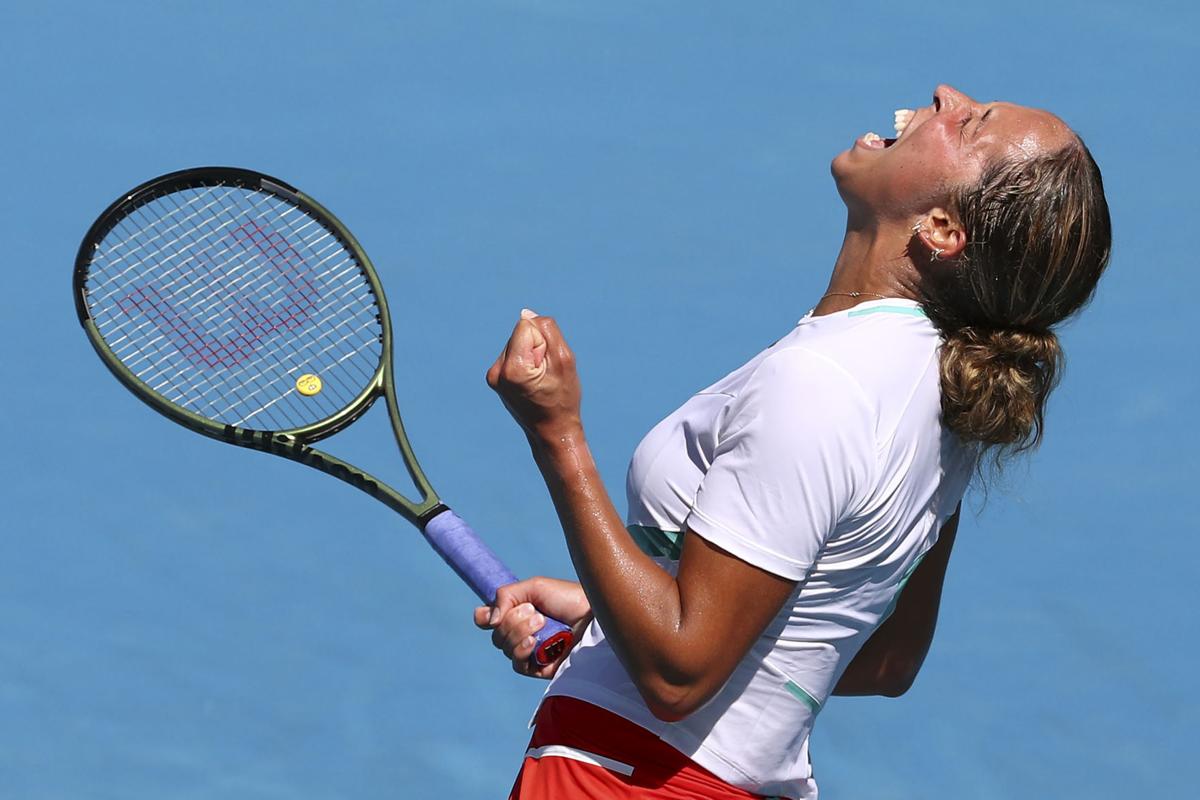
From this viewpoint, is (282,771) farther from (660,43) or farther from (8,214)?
(660,43)

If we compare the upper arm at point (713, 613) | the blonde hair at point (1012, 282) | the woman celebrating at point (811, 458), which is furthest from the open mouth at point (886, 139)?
the upper arm at point (713, 613)

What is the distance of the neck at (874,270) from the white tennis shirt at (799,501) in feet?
0.08

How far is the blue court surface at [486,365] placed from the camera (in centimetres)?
304

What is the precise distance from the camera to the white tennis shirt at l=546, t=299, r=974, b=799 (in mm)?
1136

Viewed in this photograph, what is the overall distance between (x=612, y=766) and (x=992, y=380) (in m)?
0.39

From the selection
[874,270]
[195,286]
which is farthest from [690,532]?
[195,286]

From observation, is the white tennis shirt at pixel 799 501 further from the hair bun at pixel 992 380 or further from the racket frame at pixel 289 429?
the racket frame at pixel 289 429

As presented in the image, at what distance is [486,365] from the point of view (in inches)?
142

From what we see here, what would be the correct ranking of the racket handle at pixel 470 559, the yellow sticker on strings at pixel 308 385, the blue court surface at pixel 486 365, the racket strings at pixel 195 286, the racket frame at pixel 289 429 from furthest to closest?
1. the blue court surface at pixel 486 365
2. the racket strings at pixel 195 286
3. the yellow sticker on strings at pixel 308 385
4. the racket frame at pixel 289 429
5. the racket handle at pixel 470 559

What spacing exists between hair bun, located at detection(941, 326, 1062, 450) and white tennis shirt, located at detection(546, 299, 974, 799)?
0.01m

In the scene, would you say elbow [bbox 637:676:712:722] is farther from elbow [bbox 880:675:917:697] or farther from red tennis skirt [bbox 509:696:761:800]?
elbow [bbox 880:675:917:697]

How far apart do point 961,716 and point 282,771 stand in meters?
1.19

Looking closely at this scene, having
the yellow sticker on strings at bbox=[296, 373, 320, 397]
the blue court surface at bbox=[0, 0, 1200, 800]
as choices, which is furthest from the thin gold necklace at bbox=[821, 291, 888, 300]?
the blue court surface at bbox=[0, 0, 1200, 800]

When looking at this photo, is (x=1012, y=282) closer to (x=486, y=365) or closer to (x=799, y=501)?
(x=799, y=501)
